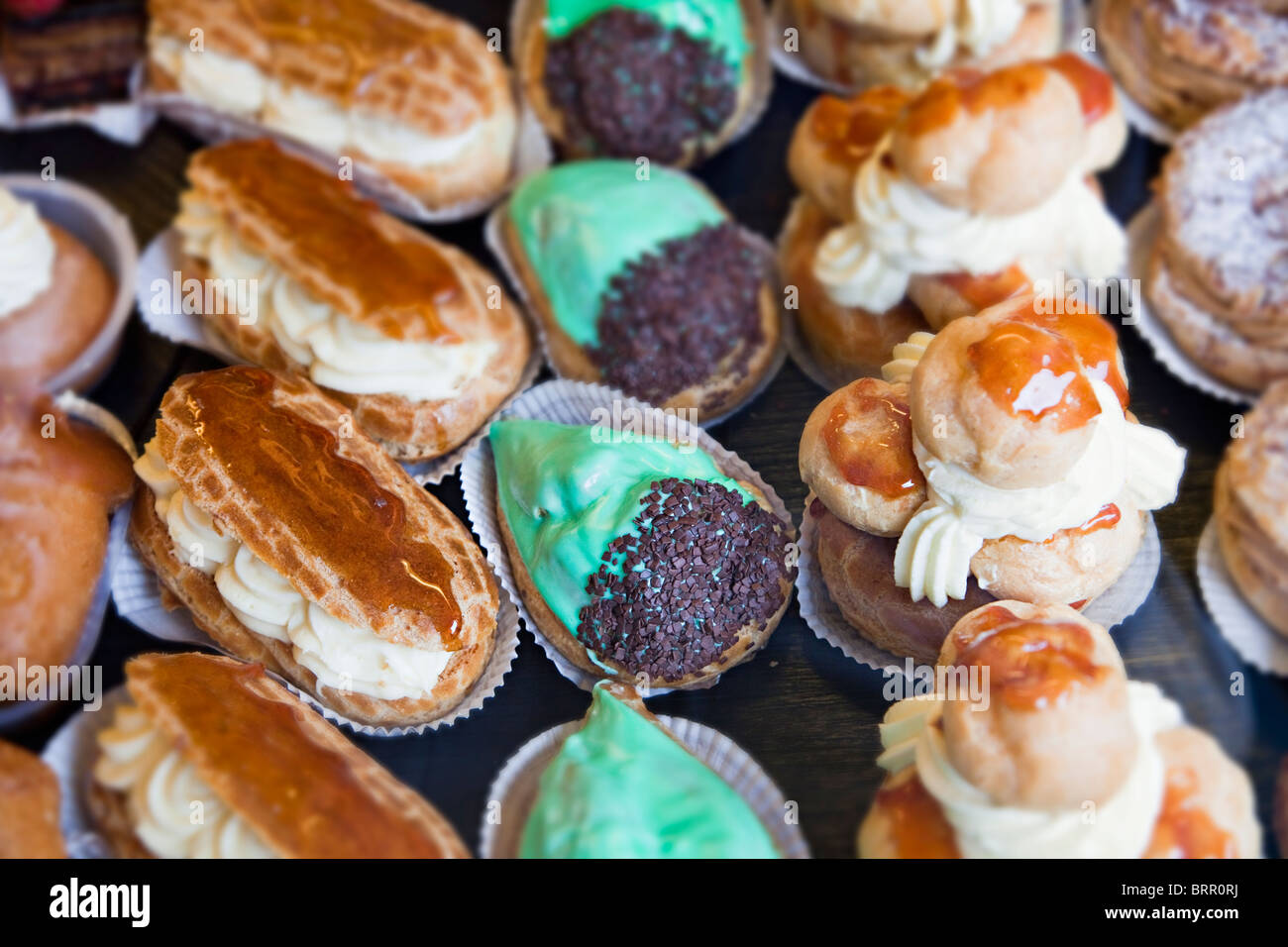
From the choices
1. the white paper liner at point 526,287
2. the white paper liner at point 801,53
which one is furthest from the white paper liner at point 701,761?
the white paper liner at point 801,53

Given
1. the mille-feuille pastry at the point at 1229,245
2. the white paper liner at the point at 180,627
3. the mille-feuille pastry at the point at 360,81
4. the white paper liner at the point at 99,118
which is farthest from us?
the white paper liner at the point at 99,118

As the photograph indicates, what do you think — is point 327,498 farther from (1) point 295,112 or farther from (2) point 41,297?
(1) point 295,112

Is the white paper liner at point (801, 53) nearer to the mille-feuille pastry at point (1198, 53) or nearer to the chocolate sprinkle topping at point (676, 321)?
the mille-feuille pastry at point (1198, 53)

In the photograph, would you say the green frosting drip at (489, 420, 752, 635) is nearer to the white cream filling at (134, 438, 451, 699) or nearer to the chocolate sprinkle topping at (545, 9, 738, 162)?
the white cream filling at (134, 438, 451, 699)

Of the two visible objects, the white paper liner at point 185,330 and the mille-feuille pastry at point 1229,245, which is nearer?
the mille-feuille pastry at point 1229,245

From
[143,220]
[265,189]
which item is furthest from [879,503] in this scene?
[143,220]

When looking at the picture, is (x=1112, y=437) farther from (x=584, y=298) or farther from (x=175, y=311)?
(x=175, y=311)

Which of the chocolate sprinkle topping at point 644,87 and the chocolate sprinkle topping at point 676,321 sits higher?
the chocolate sprinkle topping at point 644,87
